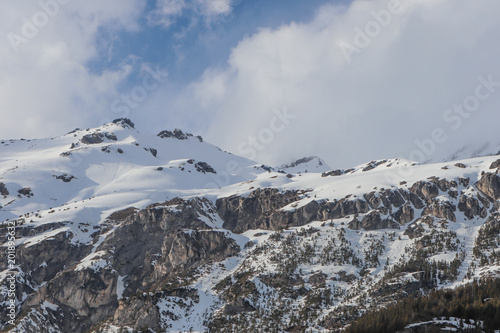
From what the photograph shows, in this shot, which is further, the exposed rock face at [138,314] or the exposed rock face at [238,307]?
the exposed rock face at [238,307]

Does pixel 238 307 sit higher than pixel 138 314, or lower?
lower

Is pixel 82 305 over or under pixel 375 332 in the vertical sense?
over

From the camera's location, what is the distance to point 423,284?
542 feet

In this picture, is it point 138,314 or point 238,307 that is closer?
point 138,314

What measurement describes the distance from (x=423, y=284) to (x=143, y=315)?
101572mm

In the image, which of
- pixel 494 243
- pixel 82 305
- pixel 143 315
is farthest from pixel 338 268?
pixel 82 305

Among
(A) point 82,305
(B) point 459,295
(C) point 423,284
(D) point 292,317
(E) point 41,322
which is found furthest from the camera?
(A) point 82,305

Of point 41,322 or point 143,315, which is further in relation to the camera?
point 41,322

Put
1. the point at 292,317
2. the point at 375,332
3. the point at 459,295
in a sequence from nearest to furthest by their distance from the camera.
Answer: the point at 375,332 → the point at 459,295 → the point at 292,317

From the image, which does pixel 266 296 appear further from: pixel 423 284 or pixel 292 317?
pixel 423 284

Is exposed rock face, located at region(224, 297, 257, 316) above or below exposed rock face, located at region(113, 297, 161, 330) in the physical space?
below

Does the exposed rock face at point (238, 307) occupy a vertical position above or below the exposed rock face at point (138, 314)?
below

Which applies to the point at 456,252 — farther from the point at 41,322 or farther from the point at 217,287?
the point at 41,322

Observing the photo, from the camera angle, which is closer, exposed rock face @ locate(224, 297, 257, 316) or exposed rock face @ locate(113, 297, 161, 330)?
exposed rock face @ locate(113, 297, 161, 330)
